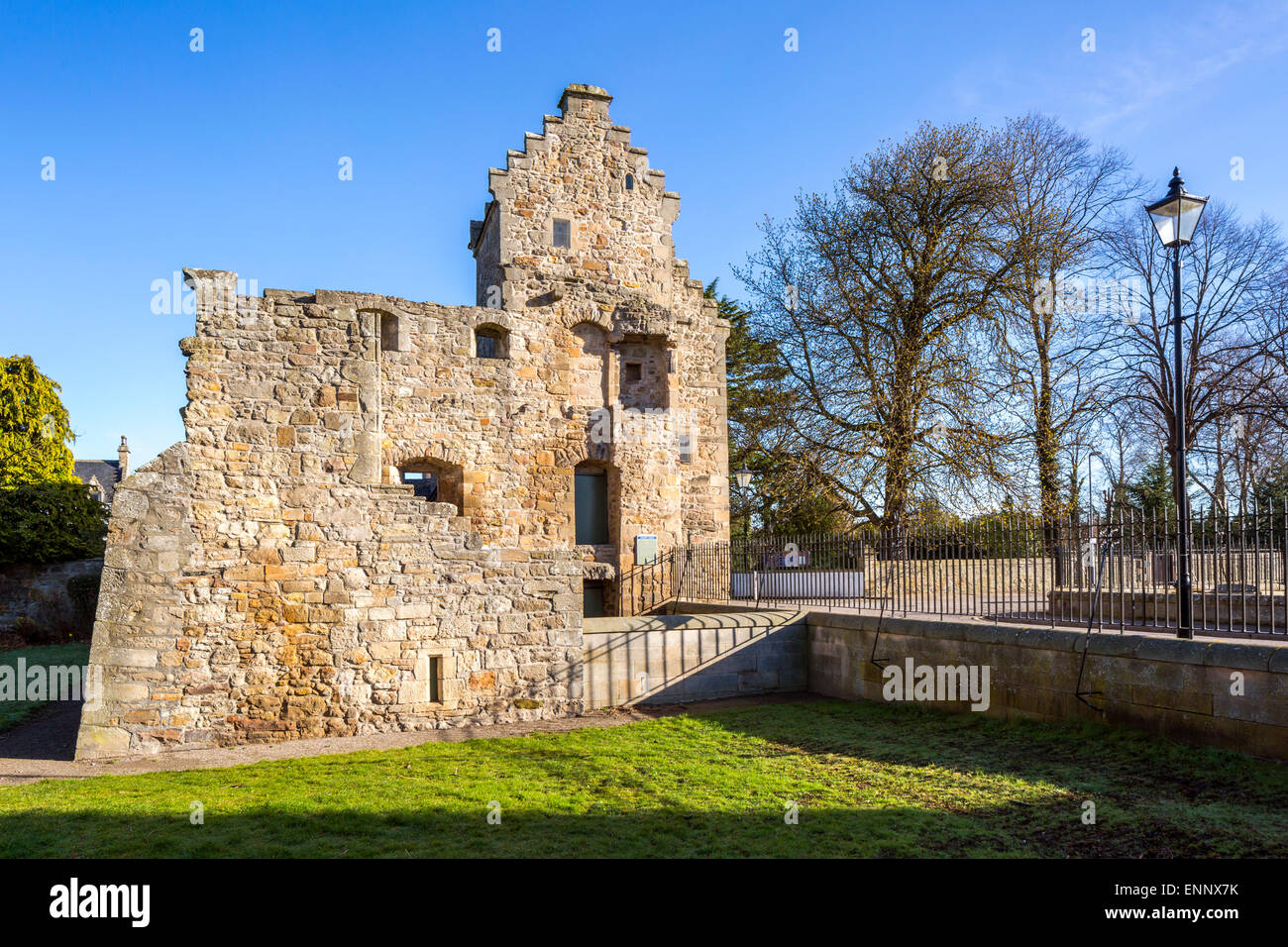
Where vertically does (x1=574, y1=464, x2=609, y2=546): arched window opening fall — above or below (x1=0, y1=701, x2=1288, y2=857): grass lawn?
above

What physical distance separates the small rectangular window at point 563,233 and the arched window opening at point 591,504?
532cm

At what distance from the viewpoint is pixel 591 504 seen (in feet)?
64.3

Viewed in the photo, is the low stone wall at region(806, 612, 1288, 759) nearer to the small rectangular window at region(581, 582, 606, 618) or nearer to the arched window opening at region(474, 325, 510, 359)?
the small rectangular window at region(581, 582, 606, 618)

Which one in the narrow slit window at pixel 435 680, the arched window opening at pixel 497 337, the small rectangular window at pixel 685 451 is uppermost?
the arched window opening at pixel 497 337

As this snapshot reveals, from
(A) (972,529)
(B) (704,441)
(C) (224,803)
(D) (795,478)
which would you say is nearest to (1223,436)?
(D) (795,478)

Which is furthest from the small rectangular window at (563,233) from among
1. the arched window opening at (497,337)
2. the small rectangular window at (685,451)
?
the small rectangular window at (685,451)

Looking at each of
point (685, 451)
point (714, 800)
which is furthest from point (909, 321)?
point (714, 800)

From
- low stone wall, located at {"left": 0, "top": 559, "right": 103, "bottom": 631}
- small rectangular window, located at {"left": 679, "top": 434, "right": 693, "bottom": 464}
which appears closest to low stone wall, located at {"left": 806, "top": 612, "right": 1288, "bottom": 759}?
small rectangular window, located at {"left": 679, "top": 434, "right": 693, "bottom": 464}

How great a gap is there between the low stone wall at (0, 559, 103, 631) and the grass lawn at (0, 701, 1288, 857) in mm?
16204

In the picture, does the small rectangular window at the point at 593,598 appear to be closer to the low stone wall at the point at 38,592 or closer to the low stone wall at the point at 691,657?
the low stone wall at the point at 691,657

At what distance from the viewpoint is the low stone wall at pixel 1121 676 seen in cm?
712

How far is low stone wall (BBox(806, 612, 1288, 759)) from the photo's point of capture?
7125 millimetres

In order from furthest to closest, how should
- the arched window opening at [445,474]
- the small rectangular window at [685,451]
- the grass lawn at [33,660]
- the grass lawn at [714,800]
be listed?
the small rectangular window at [685,451]
the arched window opening at [445,474]
the grass lawn at [33,660]
the grass lawn at [714,800]

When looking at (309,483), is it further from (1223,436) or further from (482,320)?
(1223,436)
